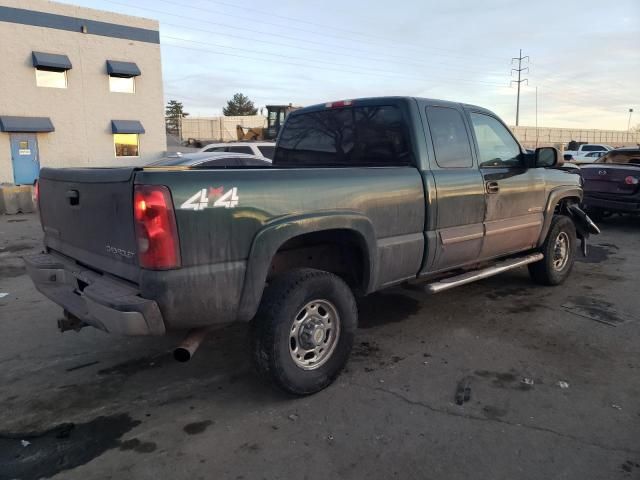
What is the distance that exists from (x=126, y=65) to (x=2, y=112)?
5077mm

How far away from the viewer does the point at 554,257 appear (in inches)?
248

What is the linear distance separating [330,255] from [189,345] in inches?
53.3

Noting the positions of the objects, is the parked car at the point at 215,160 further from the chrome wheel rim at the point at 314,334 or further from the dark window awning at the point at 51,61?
the dark window awning at the point at 51,61

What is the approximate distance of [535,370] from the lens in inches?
159

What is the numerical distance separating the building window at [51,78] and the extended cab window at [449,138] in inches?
788

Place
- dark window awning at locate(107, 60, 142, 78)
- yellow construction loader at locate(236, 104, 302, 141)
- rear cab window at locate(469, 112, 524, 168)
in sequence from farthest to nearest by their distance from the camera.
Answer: yellow construction loader at locate(236, 104, 302, 141)
dark window awning at locate(107, 60, 142, 78)
rear cab window at locate(469, 112, 524, 168)

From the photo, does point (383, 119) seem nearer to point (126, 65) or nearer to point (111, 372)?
point (111, 372)

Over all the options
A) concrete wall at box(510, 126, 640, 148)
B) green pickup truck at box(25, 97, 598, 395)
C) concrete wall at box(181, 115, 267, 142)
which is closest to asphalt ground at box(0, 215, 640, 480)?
green pickup truck at box(25, 97, 598, 395)

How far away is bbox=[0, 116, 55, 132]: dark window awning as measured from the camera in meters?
19.1

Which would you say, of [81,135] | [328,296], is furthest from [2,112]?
[328,296]

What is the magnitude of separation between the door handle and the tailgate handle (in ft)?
11.4

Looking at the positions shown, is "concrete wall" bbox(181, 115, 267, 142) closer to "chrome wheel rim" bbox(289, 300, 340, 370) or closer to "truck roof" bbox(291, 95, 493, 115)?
"truck roof" bbox(291, 95, 493, 115)

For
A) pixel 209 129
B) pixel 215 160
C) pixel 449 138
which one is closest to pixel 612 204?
pixel 449 138

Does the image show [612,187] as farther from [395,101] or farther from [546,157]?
[395,101]
